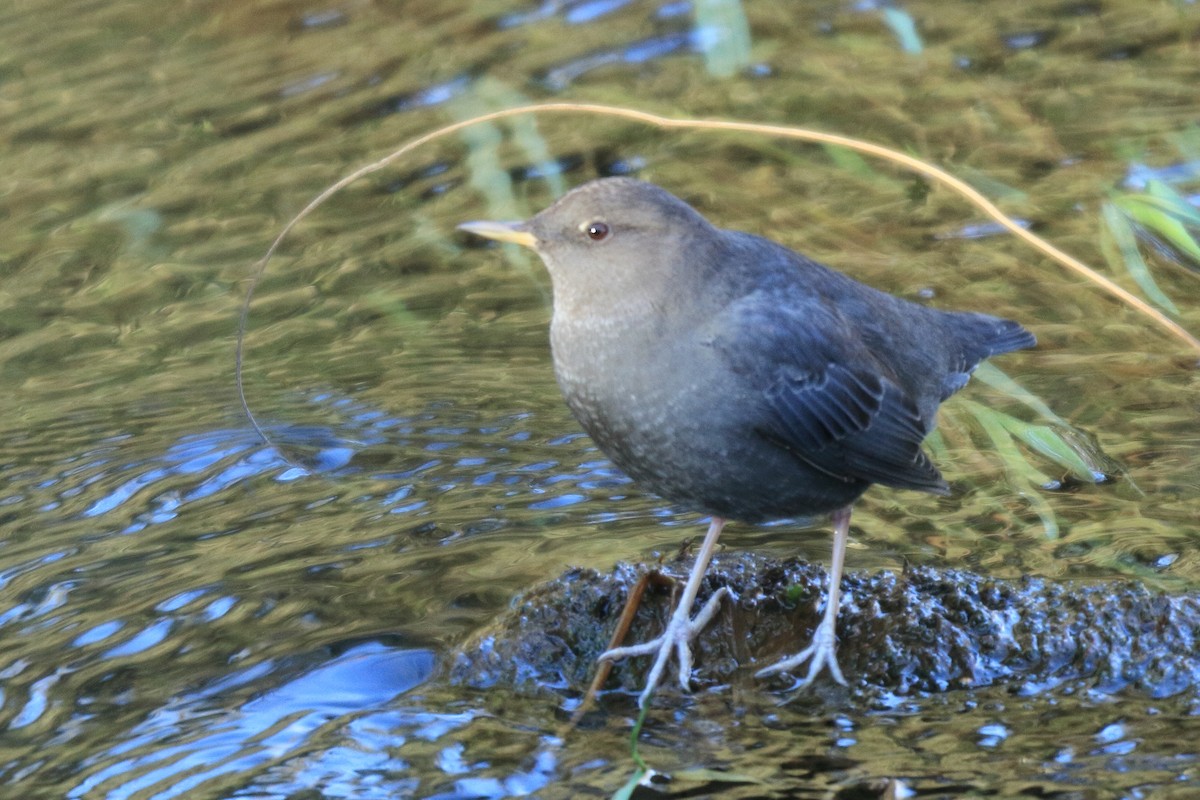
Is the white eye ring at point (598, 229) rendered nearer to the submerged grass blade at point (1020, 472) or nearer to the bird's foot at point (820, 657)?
the bird's foot at point (820, 657)

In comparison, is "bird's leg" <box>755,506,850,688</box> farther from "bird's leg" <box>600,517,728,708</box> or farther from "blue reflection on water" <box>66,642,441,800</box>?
"blue reflection on water" <box>66,642,441,800</box>

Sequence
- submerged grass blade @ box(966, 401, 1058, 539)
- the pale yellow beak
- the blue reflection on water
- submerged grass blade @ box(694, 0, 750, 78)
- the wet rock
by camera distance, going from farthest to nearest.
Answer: submerged grass blade @ box(966, 401, 1058, 539) → submerged grass blade @ box(694, 0, 750, 78) → the pale yellow beak → the wet rock → the blue reflection on water

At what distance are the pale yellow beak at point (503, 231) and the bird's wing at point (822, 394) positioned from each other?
17.9 inches

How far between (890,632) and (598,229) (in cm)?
→ 110

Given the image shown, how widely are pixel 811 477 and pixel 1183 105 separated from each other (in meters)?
3.56

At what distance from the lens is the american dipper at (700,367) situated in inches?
132

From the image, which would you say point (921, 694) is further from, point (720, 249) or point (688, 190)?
point (688, 190)

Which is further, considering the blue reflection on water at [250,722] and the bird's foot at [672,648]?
the bird's foot at [672,648]

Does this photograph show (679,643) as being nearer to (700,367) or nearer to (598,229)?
(700,367)

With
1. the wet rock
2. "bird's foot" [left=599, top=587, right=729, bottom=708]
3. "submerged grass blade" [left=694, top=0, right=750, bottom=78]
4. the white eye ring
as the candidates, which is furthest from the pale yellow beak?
"bird's foot" [left=599, top=587, right=729, bottom=708]

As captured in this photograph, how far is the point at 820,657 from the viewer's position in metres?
3.34

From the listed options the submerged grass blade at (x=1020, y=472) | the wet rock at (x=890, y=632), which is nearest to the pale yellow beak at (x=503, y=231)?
the wet rock at (x=890, y=632)

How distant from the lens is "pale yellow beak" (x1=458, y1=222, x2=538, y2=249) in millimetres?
3404

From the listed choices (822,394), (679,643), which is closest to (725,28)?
(822,394)
